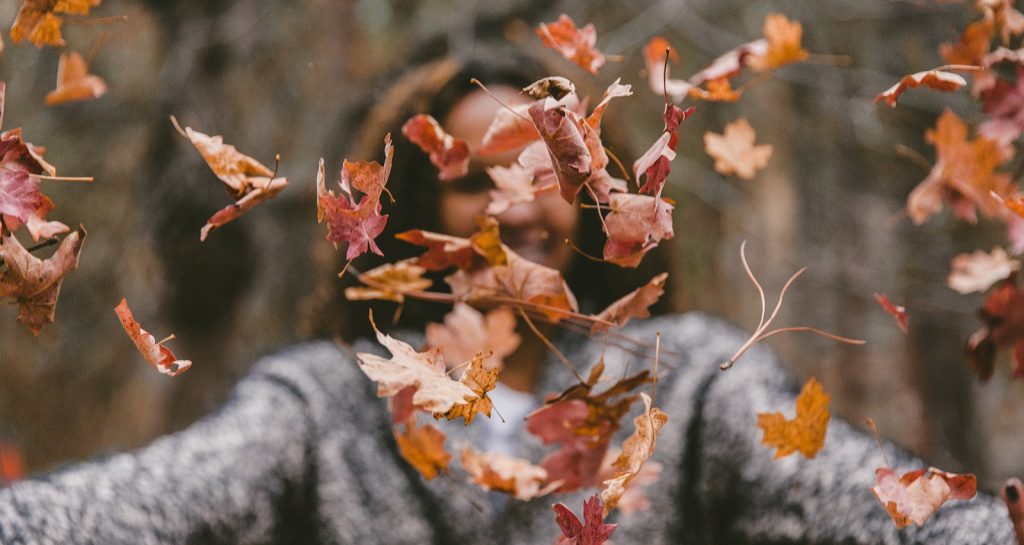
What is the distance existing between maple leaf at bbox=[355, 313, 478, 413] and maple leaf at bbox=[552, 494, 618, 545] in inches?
2.7

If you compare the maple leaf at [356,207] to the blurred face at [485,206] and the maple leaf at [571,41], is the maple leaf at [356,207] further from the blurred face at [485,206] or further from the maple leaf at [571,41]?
the blurred face at [485,206]

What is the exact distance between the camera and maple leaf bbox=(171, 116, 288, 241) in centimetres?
37

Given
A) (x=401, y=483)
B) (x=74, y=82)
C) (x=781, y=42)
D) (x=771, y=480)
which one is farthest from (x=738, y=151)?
(x=401, y=483)

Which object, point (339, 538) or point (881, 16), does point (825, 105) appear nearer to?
point (881, 16)

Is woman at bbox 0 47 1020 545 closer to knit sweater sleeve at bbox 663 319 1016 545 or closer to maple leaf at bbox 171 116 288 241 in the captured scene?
knit sweater sleeve at bbox 663 319 1016 545

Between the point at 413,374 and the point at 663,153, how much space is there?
0.14 meters

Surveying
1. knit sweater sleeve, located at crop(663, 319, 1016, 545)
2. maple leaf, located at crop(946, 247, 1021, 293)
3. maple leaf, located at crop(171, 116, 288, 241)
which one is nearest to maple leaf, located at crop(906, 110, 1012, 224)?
maple leaf, located at crop(946, 247, 1021, 293)

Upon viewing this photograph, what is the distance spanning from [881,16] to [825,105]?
0.80ft

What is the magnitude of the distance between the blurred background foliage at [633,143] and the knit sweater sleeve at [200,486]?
0.85 meters

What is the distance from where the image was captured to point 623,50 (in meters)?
1.89

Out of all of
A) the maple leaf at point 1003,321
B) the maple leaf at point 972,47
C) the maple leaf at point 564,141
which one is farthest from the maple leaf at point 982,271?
the maple leaf at point 564,141

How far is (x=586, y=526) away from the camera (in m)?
0.36

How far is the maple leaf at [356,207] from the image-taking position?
353mm

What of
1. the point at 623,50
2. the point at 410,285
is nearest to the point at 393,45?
the point at 623,50
